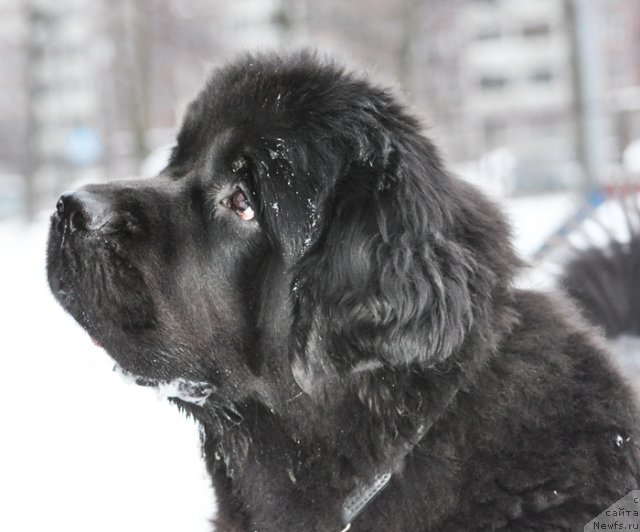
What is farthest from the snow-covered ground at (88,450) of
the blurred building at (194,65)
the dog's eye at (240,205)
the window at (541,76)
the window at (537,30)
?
the window at (541,76)

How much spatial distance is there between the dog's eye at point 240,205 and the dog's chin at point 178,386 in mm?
579

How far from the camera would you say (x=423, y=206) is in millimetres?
2281

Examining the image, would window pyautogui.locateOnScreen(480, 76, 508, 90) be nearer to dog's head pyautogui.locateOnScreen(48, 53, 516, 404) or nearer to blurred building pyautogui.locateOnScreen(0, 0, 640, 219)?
blurred building pyautogui.locateOnScreen(0, 0, 640, 219)

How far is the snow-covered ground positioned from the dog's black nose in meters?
0.45

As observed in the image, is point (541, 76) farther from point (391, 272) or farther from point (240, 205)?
point (391, 272)

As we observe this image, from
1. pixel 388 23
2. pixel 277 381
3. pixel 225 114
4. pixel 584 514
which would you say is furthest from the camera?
pixel 388 23

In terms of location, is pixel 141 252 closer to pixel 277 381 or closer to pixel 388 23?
pixel 277 381

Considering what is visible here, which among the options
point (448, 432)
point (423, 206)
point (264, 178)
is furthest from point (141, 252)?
point (448, 432)

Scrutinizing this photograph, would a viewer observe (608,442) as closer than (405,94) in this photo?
Yes

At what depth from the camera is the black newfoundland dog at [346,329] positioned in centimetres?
228

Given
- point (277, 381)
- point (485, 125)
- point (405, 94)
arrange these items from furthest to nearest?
1. point (485, 125)
2. point (405, 94)
3. point (277, 381)

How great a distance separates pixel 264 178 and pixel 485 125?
68323 millimetres

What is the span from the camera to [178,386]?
2.56 m

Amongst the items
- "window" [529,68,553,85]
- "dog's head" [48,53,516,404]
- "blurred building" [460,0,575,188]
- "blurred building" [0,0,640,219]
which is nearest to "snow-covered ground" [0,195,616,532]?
"dog's head" [48,53,516,404]
